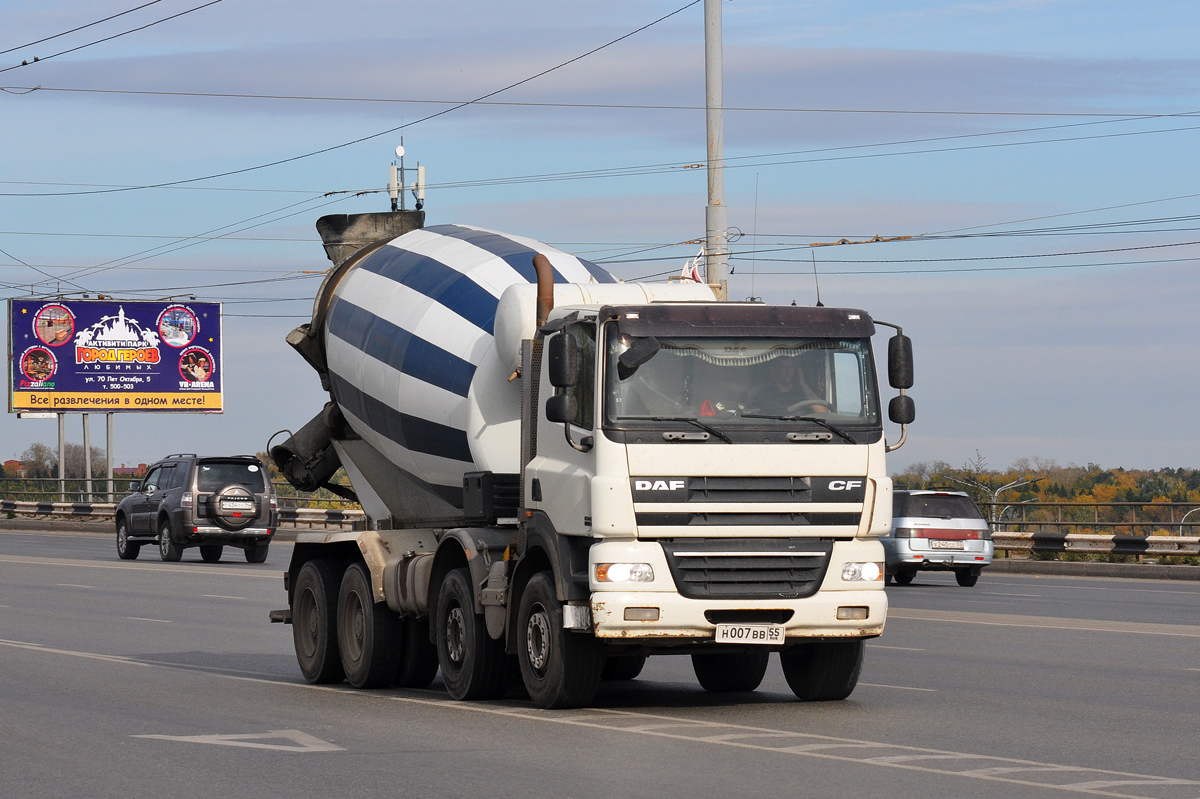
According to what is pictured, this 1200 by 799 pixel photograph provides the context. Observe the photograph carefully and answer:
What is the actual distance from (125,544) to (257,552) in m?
3.23

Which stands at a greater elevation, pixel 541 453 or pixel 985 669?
pixel 541 453

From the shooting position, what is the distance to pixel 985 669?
49.1 ft

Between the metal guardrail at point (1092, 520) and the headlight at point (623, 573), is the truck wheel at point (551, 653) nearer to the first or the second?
the headlight at point (623, 573)

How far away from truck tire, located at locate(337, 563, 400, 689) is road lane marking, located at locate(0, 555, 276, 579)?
15.7m

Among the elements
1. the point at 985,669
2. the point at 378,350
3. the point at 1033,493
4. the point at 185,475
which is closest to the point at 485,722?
the point at 378,350

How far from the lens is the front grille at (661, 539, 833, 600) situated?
11.2 meters

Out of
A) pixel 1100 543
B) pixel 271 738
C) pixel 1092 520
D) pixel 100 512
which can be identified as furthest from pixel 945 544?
pixel 100 512

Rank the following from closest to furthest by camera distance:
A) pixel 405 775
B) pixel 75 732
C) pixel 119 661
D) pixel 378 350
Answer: pixel 405 775 < pixel 75 732 < pixel 378 350 < pixel 119 661

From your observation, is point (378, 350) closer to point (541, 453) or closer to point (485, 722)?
point (541, 453)

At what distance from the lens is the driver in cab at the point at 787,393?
11453 millimetres

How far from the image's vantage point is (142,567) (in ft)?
110

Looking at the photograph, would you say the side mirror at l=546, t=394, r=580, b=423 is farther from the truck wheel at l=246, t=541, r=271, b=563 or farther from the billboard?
the billboard

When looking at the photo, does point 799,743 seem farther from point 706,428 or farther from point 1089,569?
point 1089,569

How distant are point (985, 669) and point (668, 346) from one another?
5276 mm
